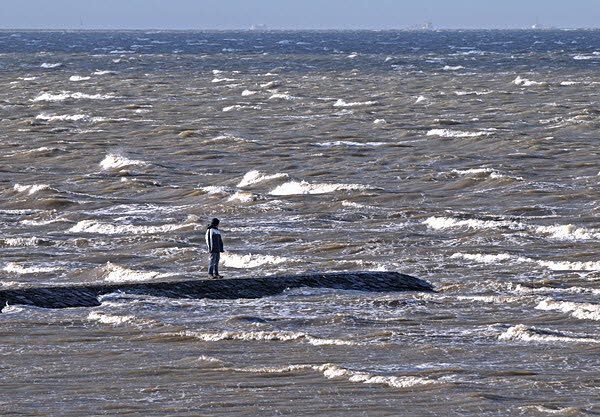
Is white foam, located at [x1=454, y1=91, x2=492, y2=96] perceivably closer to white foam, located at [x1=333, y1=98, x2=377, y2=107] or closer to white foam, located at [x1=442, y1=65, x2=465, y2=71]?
white foam, located at [x1=333, y1=98, x2=377, y2=107]

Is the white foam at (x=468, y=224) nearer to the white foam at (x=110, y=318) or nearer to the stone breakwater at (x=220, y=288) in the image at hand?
the stone breakwater at (x=220, y=288)

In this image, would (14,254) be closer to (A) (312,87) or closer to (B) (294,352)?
(B) (294,352)

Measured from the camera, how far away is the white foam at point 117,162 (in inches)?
1816

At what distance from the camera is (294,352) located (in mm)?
19078

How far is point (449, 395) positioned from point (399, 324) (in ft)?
16.1

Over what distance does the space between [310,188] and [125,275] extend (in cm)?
1355

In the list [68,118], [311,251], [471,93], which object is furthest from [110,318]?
[471,93]

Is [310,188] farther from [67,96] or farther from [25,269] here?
[67,96]

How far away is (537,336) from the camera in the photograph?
64.7 feet

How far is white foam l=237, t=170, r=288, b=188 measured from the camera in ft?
136

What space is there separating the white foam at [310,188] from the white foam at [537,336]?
1894 cm

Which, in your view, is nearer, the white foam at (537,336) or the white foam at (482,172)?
the white foam at (537,336)

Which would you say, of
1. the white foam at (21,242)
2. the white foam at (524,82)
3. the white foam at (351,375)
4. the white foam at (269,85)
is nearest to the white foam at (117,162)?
the white foam at (21,242)

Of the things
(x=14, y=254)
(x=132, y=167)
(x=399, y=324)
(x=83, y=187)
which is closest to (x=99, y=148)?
(x=132, y=167)
